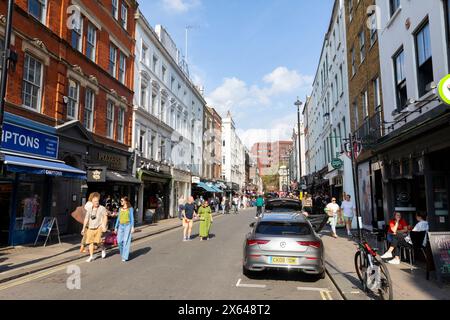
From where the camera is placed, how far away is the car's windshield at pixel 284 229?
7719 millimetres

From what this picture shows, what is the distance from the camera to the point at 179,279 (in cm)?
759

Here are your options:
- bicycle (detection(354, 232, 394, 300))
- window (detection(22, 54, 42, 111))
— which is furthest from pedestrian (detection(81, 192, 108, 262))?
bicycle (detection(354, 232, 394, 300))

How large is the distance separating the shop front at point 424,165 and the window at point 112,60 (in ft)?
50.1

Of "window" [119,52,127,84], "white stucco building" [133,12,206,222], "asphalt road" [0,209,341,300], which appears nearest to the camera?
"asphalt road" [0,209,341,300]

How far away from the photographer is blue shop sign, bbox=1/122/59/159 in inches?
462

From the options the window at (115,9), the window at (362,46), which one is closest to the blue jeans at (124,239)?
the window at (362,46)

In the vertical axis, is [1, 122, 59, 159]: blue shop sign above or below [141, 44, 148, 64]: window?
below

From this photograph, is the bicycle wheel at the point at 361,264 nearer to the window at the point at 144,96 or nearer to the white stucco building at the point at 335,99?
the white stucco building at the point at 335,99

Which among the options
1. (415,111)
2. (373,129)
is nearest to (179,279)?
(415,111)

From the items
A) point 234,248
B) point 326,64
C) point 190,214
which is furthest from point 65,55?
point 326,64

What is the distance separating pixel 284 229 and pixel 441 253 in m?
3.15

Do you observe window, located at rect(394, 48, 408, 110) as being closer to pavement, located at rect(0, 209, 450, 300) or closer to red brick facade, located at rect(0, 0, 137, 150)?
pavement, located at rect(0, 209, 450, 300)

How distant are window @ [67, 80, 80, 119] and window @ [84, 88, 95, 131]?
859 millimetres
